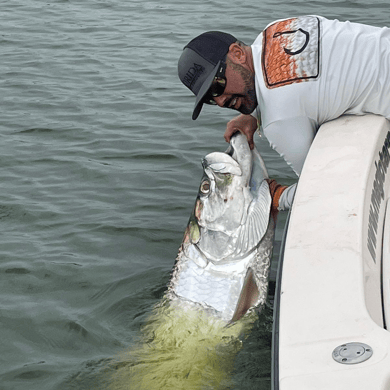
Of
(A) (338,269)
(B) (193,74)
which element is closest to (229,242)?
(B) (193,74)

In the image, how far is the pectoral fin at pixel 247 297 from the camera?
327 cm

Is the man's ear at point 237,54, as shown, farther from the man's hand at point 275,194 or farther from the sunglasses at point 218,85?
the man's hand at point 275,194

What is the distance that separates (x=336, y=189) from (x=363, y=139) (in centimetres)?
45

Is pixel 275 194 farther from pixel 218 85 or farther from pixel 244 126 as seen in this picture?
pixel 218 85

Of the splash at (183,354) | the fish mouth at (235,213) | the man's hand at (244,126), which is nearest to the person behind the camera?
the splash at (183,354)

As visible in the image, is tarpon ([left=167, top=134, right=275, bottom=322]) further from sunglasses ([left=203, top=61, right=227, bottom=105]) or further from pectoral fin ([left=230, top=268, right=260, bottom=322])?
sunglasses ([left=203, top=61, right=227, bottom=105])

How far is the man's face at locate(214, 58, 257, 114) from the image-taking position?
3070 millimetres

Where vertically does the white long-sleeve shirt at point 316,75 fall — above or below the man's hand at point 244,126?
above

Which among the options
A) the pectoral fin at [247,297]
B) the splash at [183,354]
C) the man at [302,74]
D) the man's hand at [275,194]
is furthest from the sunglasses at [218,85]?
the splash at [183,354]

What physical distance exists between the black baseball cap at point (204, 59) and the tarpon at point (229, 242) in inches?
16.7

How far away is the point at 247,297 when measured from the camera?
3295 millimetres

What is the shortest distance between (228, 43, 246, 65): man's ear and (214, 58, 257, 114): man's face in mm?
20

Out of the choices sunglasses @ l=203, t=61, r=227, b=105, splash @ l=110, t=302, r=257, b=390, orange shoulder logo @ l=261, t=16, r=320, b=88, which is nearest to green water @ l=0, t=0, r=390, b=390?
splash @ l=110, t=302, r=257, b=390

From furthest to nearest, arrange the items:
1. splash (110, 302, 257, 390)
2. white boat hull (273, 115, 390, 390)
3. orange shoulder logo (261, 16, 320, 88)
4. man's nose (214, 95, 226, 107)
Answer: man's nose (214, 95, 226, 107)
splash (110, 302, 257, 390)
orange shoulder logo (261, 16, 320, 88)
white boat hull (273, 115, 390, 390)
